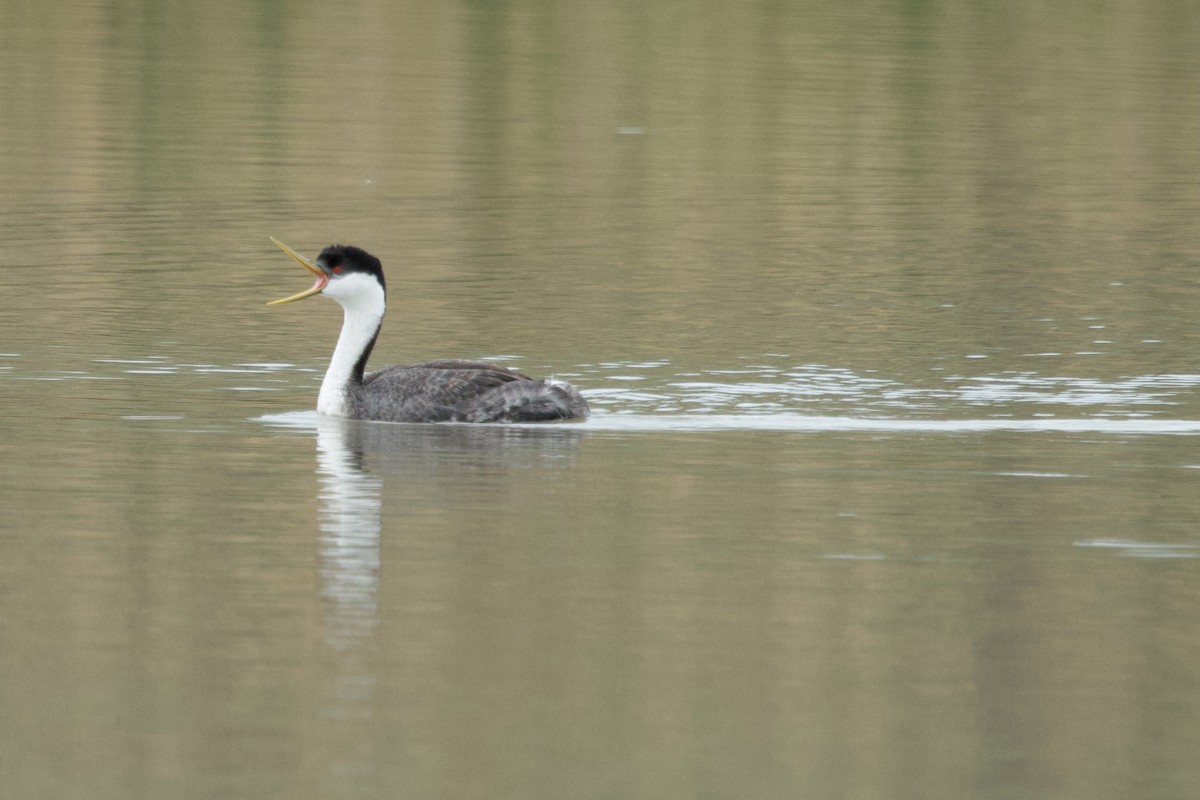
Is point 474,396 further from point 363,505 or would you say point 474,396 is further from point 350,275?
point 363,505

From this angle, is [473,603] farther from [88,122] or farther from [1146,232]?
[88,122]

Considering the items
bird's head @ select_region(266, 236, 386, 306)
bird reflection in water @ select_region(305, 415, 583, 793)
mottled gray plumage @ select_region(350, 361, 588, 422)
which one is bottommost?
bird reflection in water @ select_region(305, 415, 583, 793)

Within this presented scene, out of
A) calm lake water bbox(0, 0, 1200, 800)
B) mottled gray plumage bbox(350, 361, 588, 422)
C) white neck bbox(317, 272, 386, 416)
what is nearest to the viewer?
calm lake water bbox(0, 0, 1200, 800)

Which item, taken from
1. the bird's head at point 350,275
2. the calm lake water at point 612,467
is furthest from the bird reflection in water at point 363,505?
the bird's head at point 350,275

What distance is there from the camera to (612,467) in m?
14.6

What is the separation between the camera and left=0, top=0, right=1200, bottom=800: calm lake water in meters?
9.15

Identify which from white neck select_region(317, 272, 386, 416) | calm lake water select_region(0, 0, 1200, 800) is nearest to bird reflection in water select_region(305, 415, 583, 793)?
calm lake water select_region(0, 0, 1200, 800)

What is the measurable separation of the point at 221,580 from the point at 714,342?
8588 millimetres

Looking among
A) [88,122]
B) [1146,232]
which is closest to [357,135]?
[88,122]

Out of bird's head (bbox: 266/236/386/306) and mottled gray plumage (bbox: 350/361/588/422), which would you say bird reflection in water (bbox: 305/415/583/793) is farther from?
bird's head (bbox: 266/236/386/306)

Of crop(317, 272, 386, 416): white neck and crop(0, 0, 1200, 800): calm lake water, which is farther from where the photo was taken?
crop(317, 272, 386, 416): white neck

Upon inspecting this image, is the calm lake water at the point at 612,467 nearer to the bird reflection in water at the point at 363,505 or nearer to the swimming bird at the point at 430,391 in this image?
the bird reflection in water at the point at 363,505

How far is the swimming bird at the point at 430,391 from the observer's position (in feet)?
53.0

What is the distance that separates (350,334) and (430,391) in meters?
1.01
